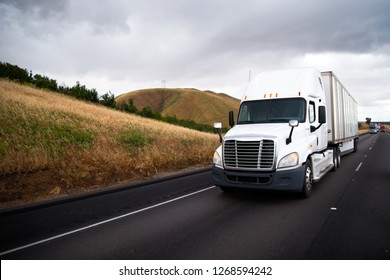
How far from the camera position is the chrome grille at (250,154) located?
21.1 feet

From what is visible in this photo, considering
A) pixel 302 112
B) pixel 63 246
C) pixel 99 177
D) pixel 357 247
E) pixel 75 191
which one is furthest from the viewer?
pixel 99 177

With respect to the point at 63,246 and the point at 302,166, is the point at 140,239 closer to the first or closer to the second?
the point at 63,246

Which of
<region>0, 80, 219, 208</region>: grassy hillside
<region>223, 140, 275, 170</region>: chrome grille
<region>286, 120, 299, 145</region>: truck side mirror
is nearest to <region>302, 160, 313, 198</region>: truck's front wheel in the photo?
<region>286, 120, 299, 145</region>: truck side mirror

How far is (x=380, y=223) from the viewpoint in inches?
202

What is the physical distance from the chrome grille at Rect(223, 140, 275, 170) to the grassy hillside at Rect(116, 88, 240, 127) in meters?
116

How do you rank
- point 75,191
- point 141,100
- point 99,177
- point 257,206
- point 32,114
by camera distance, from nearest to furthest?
point 257,206 → point 75,191 → point 99,177 → point 32,114 → point 141,100

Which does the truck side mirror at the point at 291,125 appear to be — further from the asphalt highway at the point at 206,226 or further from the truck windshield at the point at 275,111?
the asphalt highway at the point at 206,226

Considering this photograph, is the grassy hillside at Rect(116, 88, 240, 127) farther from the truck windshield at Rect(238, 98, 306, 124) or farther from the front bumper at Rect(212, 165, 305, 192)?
the front bumper at Rect(212, 165, 305, 192)

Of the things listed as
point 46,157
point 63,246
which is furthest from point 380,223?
point 46,157

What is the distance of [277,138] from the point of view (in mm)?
6445

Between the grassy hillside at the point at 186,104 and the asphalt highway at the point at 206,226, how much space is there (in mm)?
116162

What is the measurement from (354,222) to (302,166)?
1725mm

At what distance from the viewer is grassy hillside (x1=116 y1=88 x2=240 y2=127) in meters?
140

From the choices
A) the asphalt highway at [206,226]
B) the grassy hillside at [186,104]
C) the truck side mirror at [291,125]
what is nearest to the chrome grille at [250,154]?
the truck side mirror at [291,125]
